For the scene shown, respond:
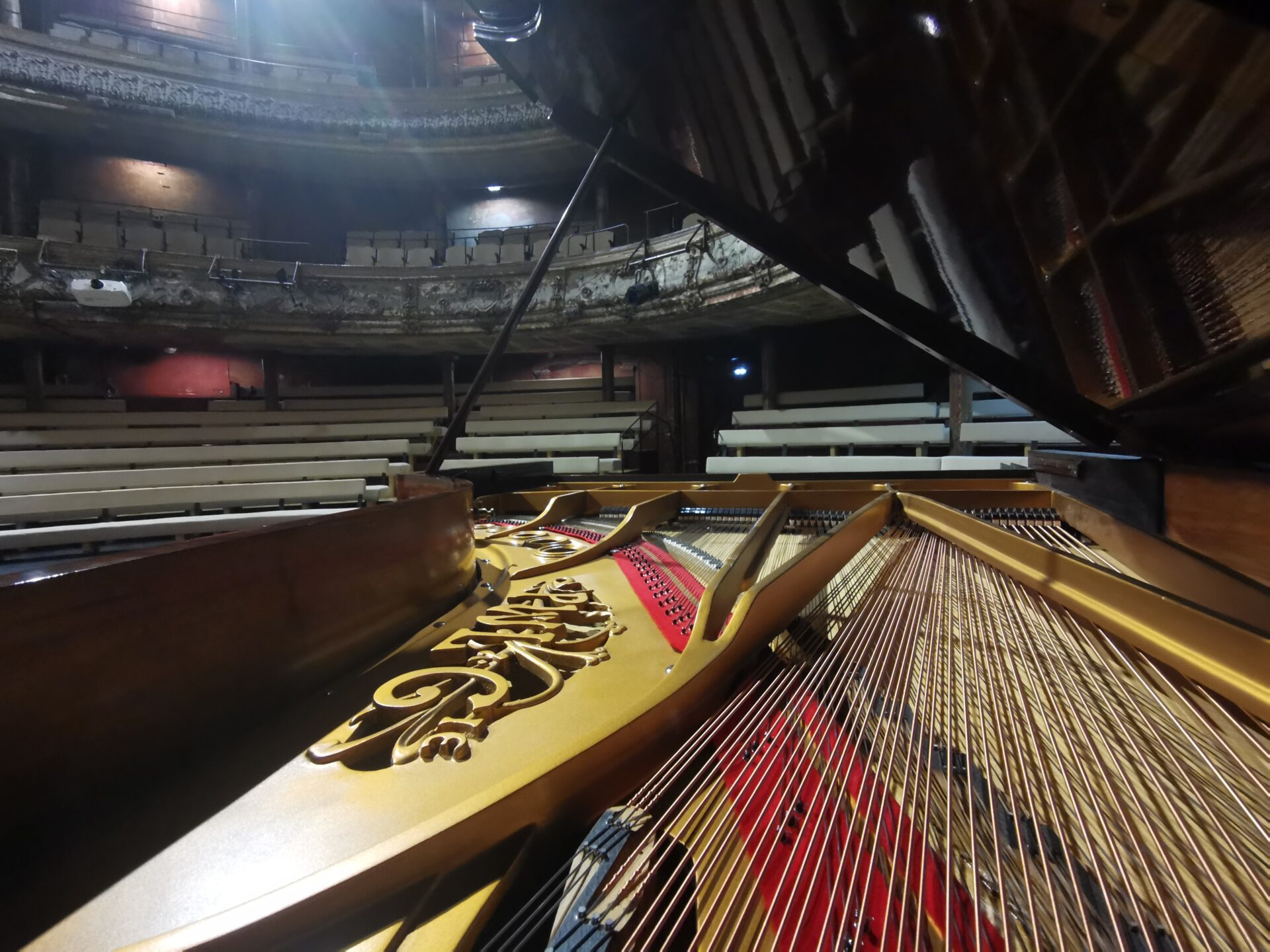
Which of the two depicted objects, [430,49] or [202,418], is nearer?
[202,418]

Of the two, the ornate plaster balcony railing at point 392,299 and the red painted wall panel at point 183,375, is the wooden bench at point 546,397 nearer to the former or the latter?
the ornate plaster balcony railing at point 392,299

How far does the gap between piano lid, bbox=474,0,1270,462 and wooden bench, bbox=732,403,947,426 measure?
6629mm

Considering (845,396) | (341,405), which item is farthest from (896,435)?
(341,405)

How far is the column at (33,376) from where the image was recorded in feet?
28.6

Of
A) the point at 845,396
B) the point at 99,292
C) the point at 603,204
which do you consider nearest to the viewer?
the point at 99,292

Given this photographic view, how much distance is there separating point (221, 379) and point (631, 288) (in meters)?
8.39

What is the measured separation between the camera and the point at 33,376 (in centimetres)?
875

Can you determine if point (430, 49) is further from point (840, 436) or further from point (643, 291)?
point (840, 436)

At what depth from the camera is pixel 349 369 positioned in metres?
11.8

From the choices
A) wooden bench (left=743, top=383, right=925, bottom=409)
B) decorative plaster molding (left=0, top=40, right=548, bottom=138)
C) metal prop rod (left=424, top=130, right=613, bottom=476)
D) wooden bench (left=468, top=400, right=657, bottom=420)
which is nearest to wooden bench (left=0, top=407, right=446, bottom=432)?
wooden bench (left=468, top=400, right=657, bottom=420)

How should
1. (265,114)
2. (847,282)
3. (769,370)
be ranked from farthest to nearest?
(265,114), (769,370), (847,282)

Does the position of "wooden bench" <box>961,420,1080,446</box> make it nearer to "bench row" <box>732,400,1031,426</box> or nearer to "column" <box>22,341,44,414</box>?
"bench row" <box>732,400,1031,426</box>

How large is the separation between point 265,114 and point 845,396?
1146 centimetres

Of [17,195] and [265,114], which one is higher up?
[265,114]
